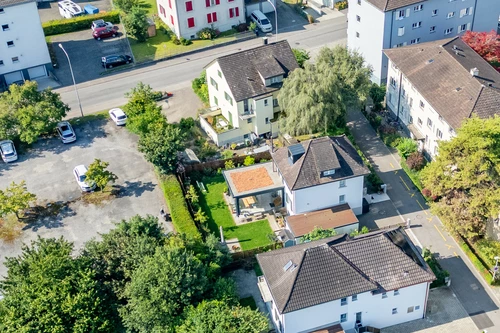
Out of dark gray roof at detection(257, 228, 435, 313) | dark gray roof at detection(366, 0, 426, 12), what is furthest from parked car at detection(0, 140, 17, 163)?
dark gray roof at detection(366, 0, 426, 12)

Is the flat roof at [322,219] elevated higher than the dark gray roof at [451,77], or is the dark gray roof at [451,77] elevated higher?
the dark gray roof at [451,77]

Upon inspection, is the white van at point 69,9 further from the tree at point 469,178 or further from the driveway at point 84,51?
the tree at point 469,178

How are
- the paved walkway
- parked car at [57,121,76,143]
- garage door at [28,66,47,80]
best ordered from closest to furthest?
the paved walkway → parked car at [57,121,76,143] → garage door at [28,66,47,80]

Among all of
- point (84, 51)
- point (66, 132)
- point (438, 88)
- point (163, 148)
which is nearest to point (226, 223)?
point (163, 148)

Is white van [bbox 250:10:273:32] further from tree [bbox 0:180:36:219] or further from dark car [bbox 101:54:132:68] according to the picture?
tree [bbox 0:180:36:219]

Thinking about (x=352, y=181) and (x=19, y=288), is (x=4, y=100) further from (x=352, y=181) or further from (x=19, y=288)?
(x=352, y=181)

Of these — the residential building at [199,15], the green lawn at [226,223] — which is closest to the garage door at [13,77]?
the residential building at [199,15]
